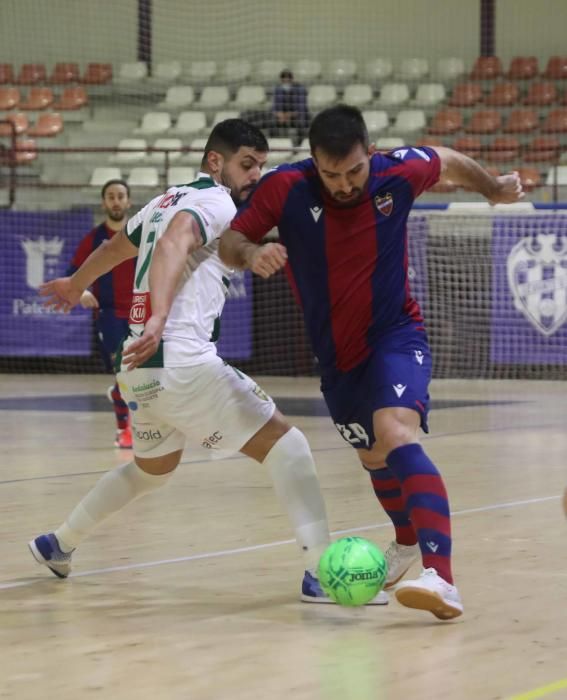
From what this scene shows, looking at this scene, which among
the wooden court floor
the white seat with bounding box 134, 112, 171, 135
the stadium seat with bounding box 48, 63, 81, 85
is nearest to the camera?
the wooden court floor

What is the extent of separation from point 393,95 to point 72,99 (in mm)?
5305

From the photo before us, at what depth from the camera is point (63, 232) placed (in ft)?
61.9

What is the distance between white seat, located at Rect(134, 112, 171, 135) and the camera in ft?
72.2

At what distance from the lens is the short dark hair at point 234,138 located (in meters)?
5.41

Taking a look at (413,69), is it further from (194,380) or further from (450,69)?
(194,380)

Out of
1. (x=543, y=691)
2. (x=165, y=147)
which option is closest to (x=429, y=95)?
(x=165, y=147)

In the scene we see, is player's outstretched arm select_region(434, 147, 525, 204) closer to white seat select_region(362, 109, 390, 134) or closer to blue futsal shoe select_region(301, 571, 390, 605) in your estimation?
blue futsal shoe select_region(301, 571, 390, 605)

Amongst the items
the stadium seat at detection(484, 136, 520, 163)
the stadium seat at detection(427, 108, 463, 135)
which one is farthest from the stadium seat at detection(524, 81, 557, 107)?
the stadium seat at detection(427, 108, 463, 135)

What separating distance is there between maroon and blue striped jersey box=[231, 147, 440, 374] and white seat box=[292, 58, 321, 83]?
1780cm

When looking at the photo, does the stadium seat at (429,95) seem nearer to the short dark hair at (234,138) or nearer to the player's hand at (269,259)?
the short dark hair at (234,138)

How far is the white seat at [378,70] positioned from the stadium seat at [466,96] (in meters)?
1.18

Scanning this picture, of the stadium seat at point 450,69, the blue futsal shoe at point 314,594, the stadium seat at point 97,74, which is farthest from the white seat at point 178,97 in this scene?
the blue futsal shoe at point 314,594

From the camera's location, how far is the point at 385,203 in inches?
194

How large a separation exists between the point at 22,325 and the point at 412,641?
15.1m
